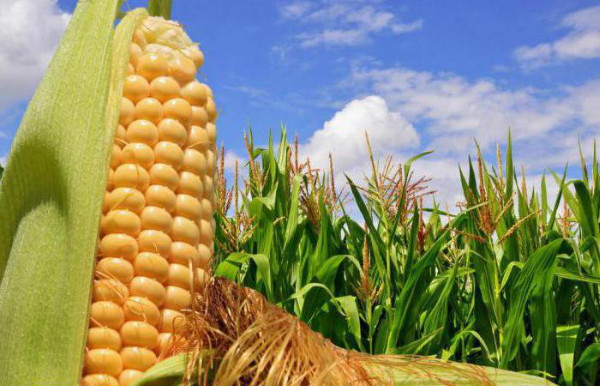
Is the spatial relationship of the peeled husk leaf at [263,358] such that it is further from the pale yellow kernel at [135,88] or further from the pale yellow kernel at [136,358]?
the pale yellow kernel at [135,88]

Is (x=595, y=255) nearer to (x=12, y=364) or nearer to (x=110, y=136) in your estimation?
(x=110, y=136)

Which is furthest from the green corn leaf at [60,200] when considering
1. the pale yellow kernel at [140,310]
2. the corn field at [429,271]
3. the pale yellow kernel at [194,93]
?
the corn field at [429,271]

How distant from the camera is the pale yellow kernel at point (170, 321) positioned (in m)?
2.27

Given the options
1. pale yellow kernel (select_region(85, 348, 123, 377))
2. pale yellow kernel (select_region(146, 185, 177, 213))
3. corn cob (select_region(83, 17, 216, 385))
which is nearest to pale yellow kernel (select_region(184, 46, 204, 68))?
corn cob (select_region(83, 17, 216, 385))

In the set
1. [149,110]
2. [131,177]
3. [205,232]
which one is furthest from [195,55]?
[205,232]

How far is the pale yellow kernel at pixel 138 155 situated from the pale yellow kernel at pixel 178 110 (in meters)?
0.17

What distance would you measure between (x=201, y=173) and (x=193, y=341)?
666 mm

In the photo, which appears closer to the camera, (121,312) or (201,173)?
(121,312)

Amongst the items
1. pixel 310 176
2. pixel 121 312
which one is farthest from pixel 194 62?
pixel 310 176

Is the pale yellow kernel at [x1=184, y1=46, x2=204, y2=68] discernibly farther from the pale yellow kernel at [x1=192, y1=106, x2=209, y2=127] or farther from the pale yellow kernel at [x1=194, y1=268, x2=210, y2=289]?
the pale yellow kernel at [x1=194, y1=268, x2=210, y2=289]

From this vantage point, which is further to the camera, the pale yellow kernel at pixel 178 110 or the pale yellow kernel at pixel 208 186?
the pale yellow kernel at pixel 208 186

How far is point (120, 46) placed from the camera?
2.41m

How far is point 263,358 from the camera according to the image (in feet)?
6.57

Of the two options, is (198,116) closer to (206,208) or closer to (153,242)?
(206,208)
